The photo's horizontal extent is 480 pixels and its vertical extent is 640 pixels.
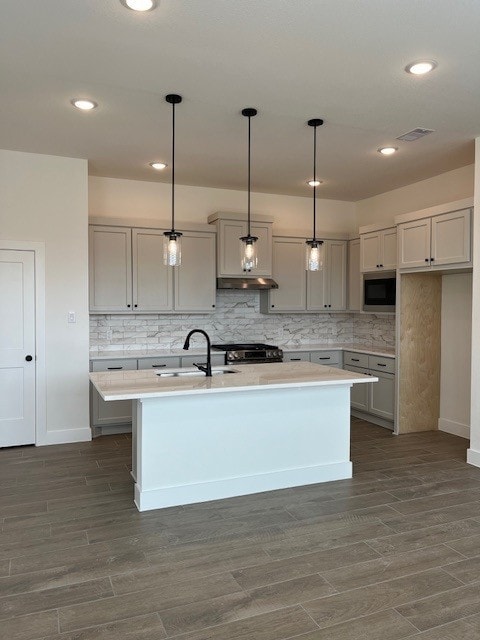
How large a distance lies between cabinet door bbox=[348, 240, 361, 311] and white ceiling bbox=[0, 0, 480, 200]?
1548mm

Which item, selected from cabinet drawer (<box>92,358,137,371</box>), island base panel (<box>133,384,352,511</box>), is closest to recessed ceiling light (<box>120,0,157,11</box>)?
island base panel (<box>133,384,352,511</box>)

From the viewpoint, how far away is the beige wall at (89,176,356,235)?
5688 mm

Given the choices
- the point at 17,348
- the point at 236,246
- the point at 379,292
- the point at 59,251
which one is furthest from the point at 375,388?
the point at 17,348

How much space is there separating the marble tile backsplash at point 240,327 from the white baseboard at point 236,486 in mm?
2614

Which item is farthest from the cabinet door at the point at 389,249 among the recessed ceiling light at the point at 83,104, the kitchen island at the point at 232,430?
the recessed ceiling light at the point at 83,104

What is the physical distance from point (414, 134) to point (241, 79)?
1.80 meters

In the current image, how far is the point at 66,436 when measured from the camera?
4.98m

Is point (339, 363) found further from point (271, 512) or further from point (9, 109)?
point (9, 109)

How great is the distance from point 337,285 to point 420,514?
370cm

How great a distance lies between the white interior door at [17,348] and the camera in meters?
4.75

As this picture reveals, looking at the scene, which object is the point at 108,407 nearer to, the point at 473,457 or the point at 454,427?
the point at 473,457

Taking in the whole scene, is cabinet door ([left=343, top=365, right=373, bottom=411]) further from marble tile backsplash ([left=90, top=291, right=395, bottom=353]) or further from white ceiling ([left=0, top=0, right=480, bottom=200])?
white ceiling ([left=0, top=0, right=480, bottom=200])

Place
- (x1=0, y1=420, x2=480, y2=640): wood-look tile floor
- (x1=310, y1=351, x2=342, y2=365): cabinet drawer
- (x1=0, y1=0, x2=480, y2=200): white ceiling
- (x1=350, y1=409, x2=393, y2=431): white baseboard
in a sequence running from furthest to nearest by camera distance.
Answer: (x1=310, y1=351, x2=342, y2=365): cabinet drawer
(x1=350, y1=409, x2=393, y2=431): white baseboard
(x1=0, y1=0, x2=480, y2=200): white ceiling
(x1=0, y1=420, x2=480, y2=640): wood-look tile floor

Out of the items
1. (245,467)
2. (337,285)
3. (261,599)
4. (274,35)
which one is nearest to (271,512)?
(245,467)
